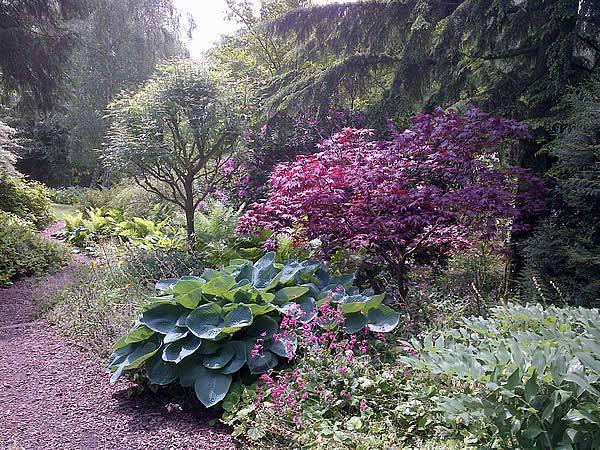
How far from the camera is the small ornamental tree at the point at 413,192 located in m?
3.84

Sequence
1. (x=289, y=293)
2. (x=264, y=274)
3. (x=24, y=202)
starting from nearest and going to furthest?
1. (x=289, y=293)
2. (x=264, y=274)
3. (x=24, y=202)

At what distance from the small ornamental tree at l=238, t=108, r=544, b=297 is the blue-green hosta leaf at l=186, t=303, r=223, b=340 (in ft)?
3.97

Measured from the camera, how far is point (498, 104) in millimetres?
4828

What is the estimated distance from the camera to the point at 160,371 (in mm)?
3135

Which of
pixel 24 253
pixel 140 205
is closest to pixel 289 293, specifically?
pixel 24 253

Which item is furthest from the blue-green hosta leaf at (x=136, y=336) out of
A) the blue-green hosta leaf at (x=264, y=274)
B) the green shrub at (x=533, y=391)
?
the green shrub at (x=533, y=391)

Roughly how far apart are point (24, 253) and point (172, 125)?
2.97 meters

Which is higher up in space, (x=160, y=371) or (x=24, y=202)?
(x=24, y=202)

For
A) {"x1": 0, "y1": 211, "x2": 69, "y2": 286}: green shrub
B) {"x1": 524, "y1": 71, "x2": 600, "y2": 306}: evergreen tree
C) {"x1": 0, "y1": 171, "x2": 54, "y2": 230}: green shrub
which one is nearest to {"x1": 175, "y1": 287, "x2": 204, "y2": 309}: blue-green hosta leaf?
{"x1": 524, "y1": 71, "x2": 600, "y2": 306}: evergreen tree

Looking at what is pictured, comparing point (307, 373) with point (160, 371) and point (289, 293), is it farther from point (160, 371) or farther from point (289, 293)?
point (160, 371)

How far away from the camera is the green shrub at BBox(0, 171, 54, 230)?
989 cm

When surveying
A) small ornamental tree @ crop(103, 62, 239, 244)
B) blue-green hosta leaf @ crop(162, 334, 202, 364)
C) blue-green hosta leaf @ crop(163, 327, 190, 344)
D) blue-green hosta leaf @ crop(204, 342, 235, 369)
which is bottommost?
blue-green hosta leaf @ crop(204, 342, 235, 369)

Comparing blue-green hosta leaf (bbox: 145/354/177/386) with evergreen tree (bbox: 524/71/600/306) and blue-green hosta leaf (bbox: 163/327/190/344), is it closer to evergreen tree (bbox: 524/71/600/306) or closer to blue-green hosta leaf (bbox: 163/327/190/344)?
blue-green hosta leaf (bbox: 163/327/190/344)

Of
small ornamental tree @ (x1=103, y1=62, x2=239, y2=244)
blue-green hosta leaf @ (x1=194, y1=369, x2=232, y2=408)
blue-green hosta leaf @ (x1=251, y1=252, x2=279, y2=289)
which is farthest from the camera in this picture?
small ornamental tree @ (x1=103, y1=62, x2=239, y2=244)
